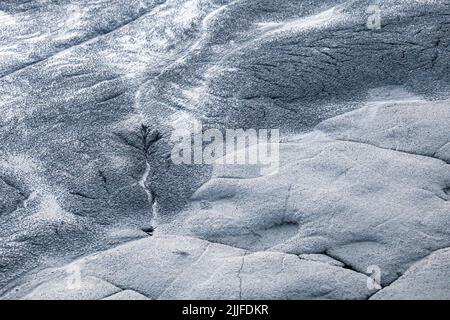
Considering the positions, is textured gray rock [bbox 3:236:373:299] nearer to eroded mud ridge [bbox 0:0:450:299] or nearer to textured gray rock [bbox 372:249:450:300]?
eroded mud ridge [bbox 0:0:450:299]

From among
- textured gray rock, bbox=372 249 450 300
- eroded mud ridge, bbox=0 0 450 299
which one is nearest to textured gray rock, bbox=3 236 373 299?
eroded mud ridge, bbox=0 0 450 299

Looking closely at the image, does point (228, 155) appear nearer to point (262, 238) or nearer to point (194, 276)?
point (262, 238)

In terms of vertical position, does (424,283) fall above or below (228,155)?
below

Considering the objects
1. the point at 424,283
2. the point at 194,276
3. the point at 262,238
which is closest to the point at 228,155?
the point at 262,238

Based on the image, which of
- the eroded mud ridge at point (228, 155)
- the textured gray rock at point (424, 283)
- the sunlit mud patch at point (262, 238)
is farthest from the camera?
the sunlit mud patch at point (262, 238)

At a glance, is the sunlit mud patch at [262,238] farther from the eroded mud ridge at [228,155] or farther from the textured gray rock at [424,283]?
the textured gray rock at [424,283]

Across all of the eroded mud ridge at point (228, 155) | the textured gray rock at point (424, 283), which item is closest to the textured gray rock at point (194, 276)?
the eroded mud ridge at point (228, 155)

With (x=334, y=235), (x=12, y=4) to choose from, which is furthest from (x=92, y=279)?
(x=12, y=4)
